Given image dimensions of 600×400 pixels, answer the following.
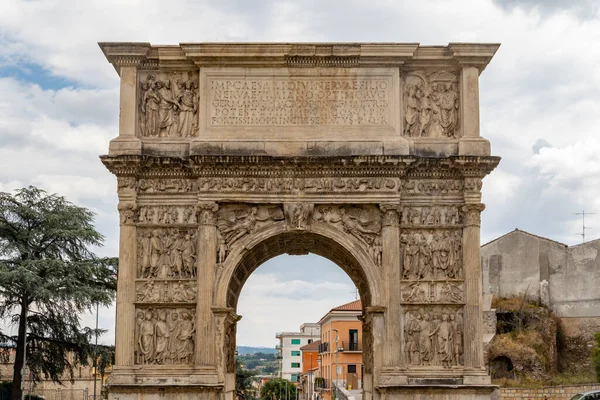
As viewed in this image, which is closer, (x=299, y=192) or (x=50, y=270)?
(x=299, y=192)

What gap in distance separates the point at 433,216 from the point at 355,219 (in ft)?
5.33

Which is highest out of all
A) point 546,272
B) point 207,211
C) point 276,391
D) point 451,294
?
point 546,272

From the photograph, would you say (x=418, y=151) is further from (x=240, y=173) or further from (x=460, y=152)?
(x=240, y=173)

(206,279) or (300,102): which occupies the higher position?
(300,102)

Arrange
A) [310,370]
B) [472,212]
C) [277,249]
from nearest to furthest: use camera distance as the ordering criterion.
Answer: [472,212], [277,249], [310,370]

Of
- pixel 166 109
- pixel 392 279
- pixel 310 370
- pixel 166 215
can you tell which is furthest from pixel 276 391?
pixel 166 109

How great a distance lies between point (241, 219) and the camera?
1900cm

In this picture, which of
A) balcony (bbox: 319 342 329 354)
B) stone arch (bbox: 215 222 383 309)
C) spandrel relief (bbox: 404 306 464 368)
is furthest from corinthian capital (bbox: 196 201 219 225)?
balcony (bbox: 319 342 329 354)

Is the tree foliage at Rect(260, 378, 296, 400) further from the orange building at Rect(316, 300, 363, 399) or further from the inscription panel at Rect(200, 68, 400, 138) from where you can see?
the inscription panel at Rect(200, 68, 400, 138)

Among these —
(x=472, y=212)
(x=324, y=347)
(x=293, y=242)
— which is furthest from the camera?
(x=324, y=347)

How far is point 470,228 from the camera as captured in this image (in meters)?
18.8

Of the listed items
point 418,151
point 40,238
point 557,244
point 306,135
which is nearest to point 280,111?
point 306,135

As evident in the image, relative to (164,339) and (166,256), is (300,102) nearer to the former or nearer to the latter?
(166,256)

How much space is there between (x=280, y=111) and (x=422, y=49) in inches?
129
